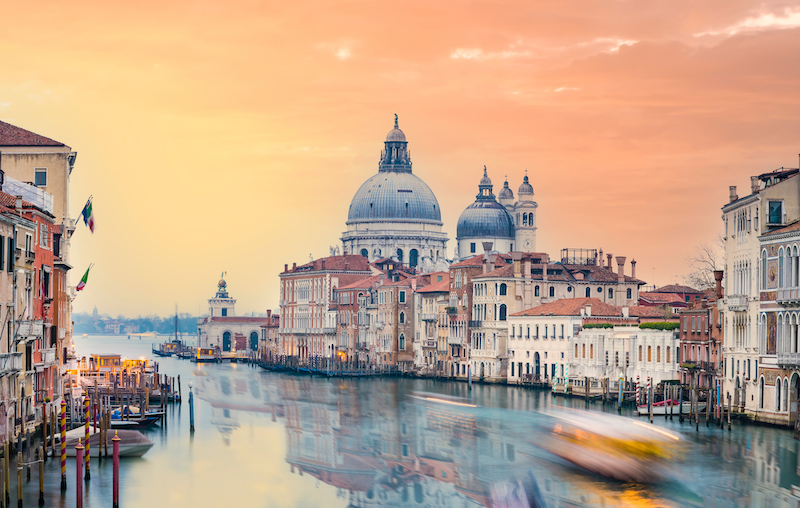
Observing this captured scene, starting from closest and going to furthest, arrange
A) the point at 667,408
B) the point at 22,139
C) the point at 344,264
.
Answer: the point at 22,139 → the point at 667,408 → the point at 344,264

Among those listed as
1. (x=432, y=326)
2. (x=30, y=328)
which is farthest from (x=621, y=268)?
(x=30, y=328)

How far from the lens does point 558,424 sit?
167ft

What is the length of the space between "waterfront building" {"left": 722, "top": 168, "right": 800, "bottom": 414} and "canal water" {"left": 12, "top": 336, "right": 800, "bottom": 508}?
2.61 m

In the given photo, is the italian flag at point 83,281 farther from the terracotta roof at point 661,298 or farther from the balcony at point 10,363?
the terracotta roof at point 661,298

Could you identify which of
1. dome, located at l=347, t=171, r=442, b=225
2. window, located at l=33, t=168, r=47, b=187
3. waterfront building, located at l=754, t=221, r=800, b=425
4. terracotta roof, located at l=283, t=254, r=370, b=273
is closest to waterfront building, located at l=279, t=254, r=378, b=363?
terracotta roof, located at l=283, t=254, r=370, b=273

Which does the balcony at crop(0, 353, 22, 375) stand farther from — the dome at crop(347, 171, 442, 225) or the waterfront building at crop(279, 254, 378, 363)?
the dome at crop(347, 171, 442, 225)

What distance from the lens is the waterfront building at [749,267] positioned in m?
46.3

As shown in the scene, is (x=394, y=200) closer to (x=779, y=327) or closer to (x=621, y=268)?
(x=621, y=268)

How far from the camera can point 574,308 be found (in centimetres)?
6881

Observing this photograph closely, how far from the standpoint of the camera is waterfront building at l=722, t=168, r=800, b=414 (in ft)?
152

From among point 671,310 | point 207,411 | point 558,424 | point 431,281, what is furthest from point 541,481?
point 431,281

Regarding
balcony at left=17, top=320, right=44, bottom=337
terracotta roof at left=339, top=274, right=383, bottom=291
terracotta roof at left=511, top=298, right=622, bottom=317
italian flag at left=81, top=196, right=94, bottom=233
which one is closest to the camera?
balcony at left=17, top=320, right=44, bottom=337

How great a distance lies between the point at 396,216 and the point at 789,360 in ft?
304

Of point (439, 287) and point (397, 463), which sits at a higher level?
point (439, 287)
